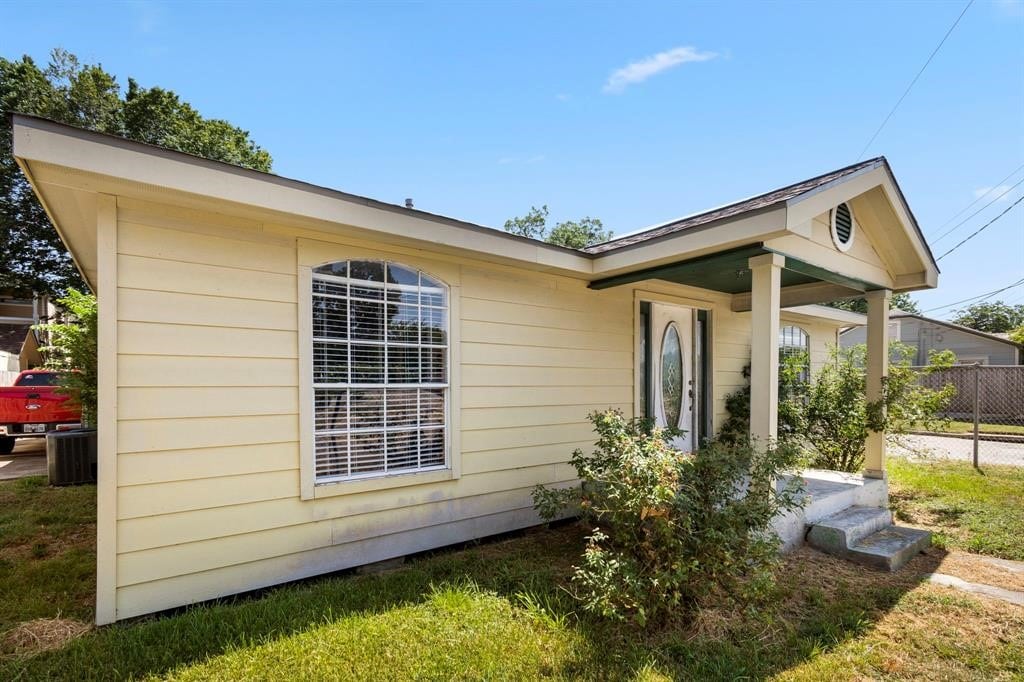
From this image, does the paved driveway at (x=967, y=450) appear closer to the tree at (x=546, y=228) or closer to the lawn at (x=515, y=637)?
the lawn at (x=515, y=637)

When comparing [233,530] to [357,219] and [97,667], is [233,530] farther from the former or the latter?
[357,219]

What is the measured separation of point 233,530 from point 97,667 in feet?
2.88

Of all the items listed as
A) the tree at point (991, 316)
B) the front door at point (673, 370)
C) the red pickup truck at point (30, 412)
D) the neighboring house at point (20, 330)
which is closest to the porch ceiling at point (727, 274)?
the front door at point (673, 370)

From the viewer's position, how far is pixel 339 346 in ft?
11.6

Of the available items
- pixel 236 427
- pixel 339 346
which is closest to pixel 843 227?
pixel 339 346

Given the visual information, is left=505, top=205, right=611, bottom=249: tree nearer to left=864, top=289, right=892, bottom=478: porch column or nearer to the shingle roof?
left=864, top=289, right=892, bottom=478: porch column

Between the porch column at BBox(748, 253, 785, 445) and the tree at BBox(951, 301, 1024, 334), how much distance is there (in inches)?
1810

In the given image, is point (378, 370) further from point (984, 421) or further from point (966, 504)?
point (984, 421)

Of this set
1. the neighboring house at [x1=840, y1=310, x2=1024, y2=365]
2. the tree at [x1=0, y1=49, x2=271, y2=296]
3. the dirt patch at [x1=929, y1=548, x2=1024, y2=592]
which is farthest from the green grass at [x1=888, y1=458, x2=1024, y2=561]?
the tree at [x1=0, y1=49, x2=271, y2=296]

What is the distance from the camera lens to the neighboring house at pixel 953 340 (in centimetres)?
1828

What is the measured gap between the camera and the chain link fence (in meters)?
8.83

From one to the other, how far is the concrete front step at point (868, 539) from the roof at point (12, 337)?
21.1 meters

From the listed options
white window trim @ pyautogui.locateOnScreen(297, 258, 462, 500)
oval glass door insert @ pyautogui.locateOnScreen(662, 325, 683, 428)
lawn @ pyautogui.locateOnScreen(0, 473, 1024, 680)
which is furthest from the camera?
oval glass door insert @ pyautogui.locateOnScreen(662, 325, 683, 428)

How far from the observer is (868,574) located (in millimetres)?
3703
